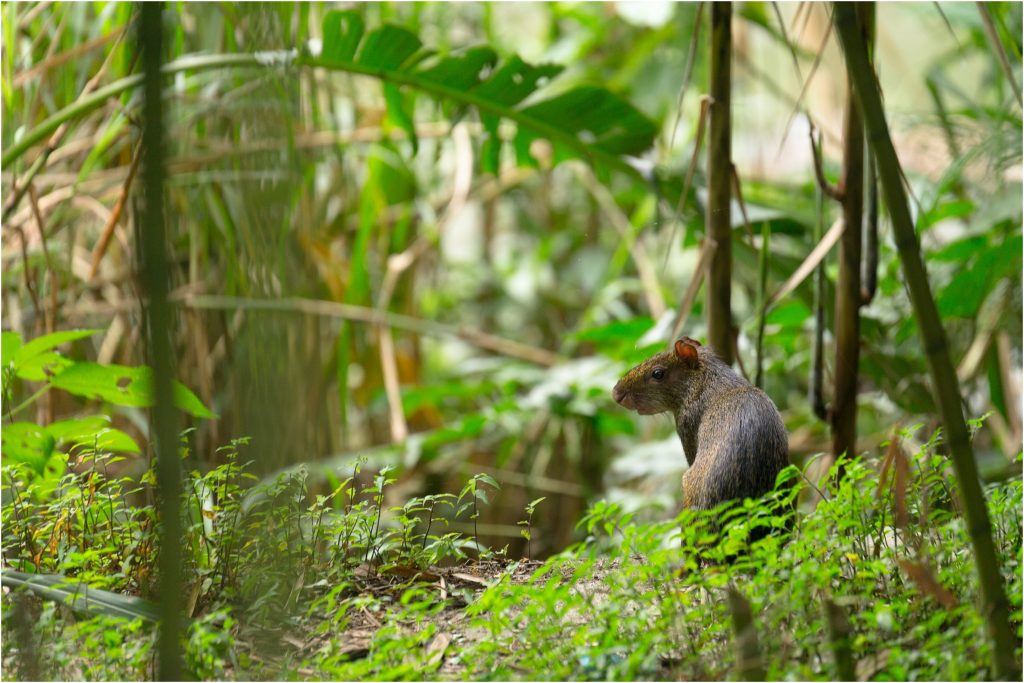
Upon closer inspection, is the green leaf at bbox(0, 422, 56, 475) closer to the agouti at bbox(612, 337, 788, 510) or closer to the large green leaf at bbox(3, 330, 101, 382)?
the large green leaf at bbox(3, 330, 101, 382)

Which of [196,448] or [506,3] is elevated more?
[506,3]

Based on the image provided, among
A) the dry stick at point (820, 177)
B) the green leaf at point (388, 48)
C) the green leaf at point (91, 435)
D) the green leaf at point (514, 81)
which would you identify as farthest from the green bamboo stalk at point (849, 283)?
the green leaf at point (91, 435)

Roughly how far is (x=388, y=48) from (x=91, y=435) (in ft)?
5.88

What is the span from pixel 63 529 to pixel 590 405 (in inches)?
107

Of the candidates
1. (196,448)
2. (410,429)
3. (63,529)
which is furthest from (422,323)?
(63,529)

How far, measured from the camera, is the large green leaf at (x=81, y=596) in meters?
1.85

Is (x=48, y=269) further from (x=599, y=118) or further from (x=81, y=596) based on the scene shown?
(x=599, y=118)

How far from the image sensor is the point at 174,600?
1.50 meters

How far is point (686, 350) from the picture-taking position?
253 centimetres

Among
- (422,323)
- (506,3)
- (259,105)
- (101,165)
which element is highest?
(506,3)

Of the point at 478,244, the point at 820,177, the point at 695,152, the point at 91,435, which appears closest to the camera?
the point at 91,435

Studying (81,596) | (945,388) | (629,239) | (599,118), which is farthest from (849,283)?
(629,239)

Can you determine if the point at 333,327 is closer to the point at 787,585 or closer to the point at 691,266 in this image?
the point at 691,266

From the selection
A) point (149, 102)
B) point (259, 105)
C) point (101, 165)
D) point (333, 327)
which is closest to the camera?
point (149, 102)
